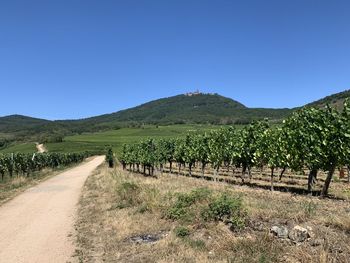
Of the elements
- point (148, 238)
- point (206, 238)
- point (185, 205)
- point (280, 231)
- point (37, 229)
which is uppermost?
point (280, 231)

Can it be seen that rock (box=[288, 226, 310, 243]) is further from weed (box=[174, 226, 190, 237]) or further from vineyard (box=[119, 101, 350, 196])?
vineyard (box=[119, 101, 350, 196])

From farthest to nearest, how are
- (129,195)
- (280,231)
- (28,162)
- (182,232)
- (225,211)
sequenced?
(28,162)
(129,195)
(225,211)
(182,232)
(280,231)

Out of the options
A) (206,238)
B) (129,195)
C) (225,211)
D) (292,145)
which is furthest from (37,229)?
(292,145)

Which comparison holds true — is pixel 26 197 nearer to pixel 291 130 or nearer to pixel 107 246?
pixel 107 246

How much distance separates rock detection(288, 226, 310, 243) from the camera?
9.74m

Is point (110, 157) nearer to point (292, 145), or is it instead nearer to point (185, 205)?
point (292, 145)

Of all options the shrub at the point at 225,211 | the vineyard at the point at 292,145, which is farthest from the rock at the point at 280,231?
the vineyard at the point at 292,145

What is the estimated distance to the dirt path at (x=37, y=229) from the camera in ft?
39.3

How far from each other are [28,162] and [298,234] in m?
56.1

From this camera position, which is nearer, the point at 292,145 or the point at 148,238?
the point at 148,238

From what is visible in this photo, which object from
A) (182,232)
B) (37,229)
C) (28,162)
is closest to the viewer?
(182,232)

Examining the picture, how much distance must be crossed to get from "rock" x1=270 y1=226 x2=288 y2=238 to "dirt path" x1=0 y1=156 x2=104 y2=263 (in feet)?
18.2

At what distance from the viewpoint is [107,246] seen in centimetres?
1289

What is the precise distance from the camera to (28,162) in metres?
60.5
